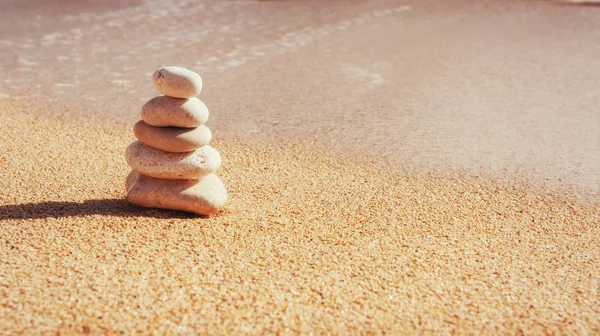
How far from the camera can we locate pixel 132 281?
9.70 feet

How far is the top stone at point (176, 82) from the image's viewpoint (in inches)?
144

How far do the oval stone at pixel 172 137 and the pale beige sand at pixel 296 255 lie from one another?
41 centimetres

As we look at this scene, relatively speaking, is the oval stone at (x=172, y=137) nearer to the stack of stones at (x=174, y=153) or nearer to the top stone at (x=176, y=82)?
the stack of stones at (x=174, y=153)

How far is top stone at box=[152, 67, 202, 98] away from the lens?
367 centimetres

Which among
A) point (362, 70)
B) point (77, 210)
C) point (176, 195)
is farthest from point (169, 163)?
point (362, 70)

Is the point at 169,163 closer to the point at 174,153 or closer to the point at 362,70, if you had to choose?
the point at 174,153

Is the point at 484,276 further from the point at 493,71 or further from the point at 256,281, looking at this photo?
the point at 493,71

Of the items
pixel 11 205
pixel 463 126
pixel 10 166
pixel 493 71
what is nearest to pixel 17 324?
pixel 11 205

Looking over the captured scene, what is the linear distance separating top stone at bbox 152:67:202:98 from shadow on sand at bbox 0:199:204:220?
2.35 feet

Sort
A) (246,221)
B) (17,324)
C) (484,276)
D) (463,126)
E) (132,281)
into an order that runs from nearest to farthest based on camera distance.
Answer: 1. (17,324)
2. (132,281)
3. (484,276)
4. (246,221)
5. (463,126)

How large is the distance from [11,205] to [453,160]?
3252mm

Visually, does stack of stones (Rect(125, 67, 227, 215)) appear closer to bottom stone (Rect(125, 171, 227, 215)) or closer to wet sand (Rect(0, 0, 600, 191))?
bottom stone (Rect(125, 171, 227, 215))

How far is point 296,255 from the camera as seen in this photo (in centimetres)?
332

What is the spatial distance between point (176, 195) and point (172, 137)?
34 cm
